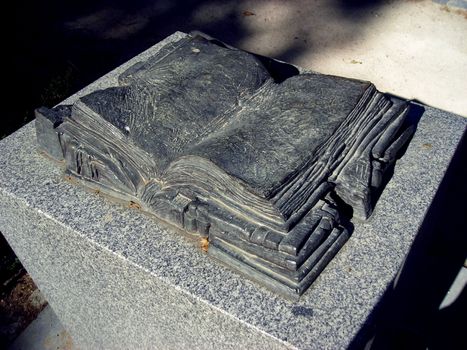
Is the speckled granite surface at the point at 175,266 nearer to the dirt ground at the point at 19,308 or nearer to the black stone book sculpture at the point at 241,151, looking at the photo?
the black stone book sculpture at the point at 241,151

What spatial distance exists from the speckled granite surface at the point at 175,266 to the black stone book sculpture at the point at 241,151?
0.08m

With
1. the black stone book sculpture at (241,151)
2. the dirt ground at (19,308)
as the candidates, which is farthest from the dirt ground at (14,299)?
the black stone book sculpture at (241,151)

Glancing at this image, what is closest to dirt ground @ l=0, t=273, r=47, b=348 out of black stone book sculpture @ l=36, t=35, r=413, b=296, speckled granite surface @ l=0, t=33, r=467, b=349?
speckled granite surface @ l=0, t=33, r=467, b=349

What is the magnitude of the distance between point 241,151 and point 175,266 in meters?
0.47

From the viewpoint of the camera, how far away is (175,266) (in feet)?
6.24

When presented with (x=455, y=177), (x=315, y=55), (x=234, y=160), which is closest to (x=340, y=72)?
(x=315, y=55)

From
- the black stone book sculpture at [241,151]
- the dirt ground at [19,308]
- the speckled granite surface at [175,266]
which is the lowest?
the dirt ground at [19,308]

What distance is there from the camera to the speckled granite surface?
176 centimetres

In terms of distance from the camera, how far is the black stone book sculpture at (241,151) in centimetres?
178

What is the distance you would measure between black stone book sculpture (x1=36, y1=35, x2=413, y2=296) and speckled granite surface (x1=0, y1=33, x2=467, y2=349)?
0.08m

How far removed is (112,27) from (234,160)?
12.4 feet

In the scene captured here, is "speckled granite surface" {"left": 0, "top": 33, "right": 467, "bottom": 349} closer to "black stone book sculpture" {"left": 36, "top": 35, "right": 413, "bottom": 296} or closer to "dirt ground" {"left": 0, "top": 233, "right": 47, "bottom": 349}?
"black stone book sculpture" {"left": 36, "top": 35, "right": 413, "bottom": 296}

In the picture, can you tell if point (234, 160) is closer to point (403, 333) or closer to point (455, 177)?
point (403, 333)

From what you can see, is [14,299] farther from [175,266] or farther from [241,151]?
[241,151]
